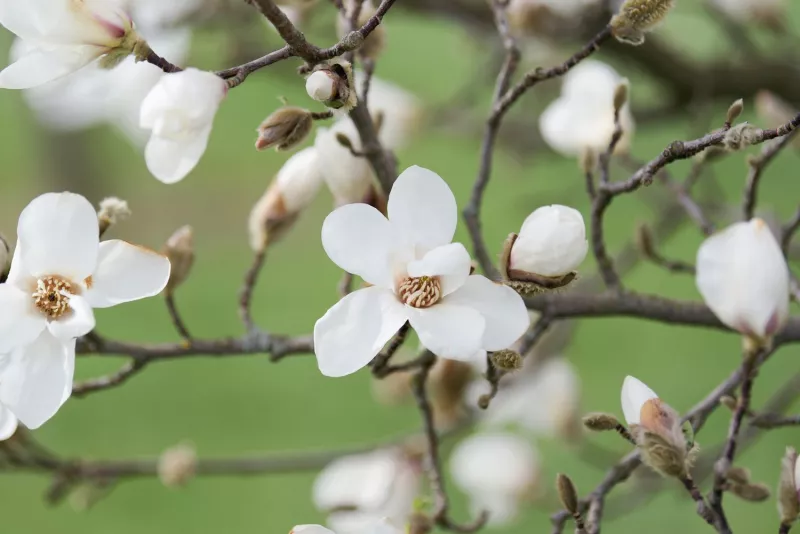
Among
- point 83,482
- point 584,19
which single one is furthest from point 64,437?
point 584,19

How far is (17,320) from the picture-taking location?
1.27 feet

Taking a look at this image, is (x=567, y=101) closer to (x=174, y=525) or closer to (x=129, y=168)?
(x=174, y=525)

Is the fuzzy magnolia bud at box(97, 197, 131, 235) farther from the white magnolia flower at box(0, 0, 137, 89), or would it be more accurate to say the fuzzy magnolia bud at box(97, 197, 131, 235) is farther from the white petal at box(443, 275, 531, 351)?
the white petal at box(443, 275, 531, 351)

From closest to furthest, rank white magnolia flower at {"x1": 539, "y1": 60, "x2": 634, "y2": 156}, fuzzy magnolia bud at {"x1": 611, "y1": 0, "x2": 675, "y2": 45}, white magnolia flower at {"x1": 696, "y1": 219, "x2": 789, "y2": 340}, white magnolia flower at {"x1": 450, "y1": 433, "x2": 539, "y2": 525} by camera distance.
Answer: white magnolia flower at {"x1": 696, "y1": 219, "x2": 789, "y2": 340}, fuzzy magnolia bud at {"x1": 611, "y1": 0, "x2": 675, "y2": 45}, white magnolia flower at {"x1": 539, "y1": 60, "x2": 634, "y2": 156}, white magnolia flower at {"x1": 450, "y1": 433, "x2": 539, "y2": 525}

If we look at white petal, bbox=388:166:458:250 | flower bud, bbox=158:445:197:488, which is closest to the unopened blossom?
white petal, bbox=388:166:458:250

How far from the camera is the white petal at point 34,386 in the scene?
383mm

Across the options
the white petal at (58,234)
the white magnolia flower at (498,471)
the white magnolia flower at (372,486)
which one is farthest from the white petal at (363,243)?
the white magnolia flower at (498,471)

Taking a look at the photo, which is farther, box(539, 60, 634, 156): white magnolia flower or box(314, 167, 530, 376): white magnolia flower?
box(539, 60, 634, 156): white magnolia flower

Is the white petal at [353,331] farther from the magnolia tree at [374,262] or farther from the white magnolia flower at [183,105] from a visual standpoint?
the white magnolia flower at [183,105]

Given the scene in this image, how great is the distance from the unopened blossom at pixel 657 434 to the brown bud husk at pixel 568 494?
55 millimetres

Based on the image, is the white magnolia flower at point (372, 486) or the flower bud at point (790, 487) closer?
the flower bud at point (790, 487)

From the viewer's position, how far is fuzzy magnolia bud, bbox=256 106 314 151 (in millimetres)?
425

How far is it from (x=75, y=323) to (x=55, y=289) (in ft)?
0.08

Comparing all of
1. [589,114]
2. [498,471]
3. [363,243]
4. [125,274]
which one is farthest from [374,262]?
[498,471]
